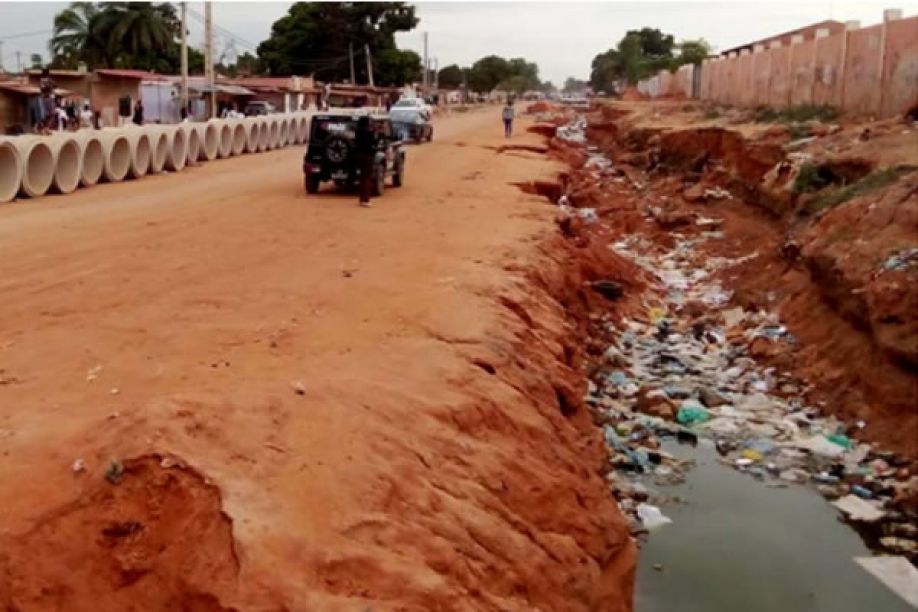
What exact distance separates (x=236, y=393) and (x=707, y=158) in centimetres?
2393

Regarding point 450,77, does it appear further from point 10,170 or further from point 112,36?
point 10,170

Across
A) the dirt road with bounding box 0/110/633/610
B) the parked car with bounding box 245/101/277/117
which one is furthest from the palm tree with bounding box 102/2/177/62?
the dirt road with bounding box 0/110/633/610

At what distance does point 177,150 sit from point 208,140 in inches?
134

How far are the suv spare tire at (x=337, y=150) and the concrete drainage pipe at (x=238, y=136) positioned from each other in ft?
48.3

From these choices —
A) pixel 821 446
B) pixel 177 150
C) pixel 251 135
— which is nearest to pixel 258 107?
pixel 251 135

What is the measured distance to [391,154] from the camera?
21984mm

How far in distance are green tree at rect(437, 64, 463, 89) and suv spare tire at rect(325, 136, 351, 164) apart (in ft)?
398

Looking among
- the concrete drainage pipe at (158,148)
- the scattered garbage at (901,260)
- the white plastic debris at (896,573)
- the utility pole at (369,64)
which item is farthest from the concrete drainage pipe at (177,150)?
the utility pole at (369,64)

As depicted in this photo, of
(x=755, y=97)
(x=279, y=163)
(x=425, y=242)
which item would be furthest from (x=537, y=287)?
(x=755, y=97)

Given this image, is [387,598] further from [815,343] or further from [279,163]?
[279,163]

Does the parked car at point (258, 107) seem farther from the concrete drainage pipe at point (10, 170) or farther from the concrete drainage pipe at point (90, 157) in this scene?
the concrete drainage pipe at point (10, 170)

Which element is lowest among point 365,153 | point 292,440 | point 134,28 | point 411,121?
point 292,440

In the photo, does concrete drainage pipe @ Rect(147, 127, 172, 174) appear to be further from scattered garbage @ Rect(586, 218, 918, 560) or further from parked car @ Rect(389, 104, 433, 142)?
scattered garbage @ Rect(586, 218, 918, 560)

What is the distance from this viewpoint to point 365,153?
19.5m
